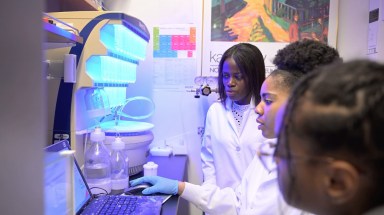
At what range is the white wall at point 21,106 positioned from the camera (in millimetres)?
329

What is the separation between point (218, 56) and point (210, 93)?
1.12 ft

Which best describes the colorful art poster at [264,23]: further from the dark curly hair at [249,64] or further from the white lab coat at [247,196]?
the white lab coat at [247,196]

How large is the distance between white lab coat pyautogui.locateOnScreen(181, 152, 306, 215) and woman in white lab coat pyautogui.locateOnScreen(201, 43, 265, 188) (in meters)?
0.40

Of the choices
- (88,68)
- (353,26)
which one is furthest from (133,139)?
(353,26)

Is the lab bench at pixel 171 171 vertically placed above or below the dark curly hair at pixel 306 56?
below

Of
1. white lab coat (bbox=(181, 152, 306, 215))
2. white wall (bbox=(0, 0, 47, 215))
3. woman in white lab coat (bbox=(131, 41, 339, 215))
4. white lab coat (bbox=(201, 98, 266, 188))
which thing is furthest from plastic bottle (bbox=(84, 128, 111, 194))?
white wall (bbox=(0, 0, 47, 215))

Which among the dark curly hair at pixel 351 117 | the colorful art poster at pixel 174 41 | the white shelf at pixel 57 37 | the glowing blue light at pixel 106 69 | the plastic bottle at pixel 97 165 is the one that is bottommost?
the plastic bottle at pixel 97 165

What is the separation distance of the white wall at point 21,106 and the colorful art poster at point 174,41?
2.04m

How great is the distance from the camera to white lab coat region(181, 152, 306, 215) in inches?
45.5

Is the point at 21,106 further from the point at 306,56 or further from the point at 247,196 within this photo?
the point at 247,196

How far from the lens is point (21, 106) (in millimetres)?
336

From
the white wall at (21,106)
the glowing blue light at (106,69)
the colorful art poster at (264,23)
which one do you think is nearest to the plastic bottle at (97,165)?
the glowing blue light at (106,69)

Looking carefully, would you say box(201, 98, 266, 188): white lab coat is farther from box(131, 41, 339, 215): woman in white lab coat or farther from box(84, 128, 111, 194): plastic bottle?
box(84, 128, 111, 194): plastic bottle

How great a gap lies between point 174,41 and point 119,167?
3.93 feet
